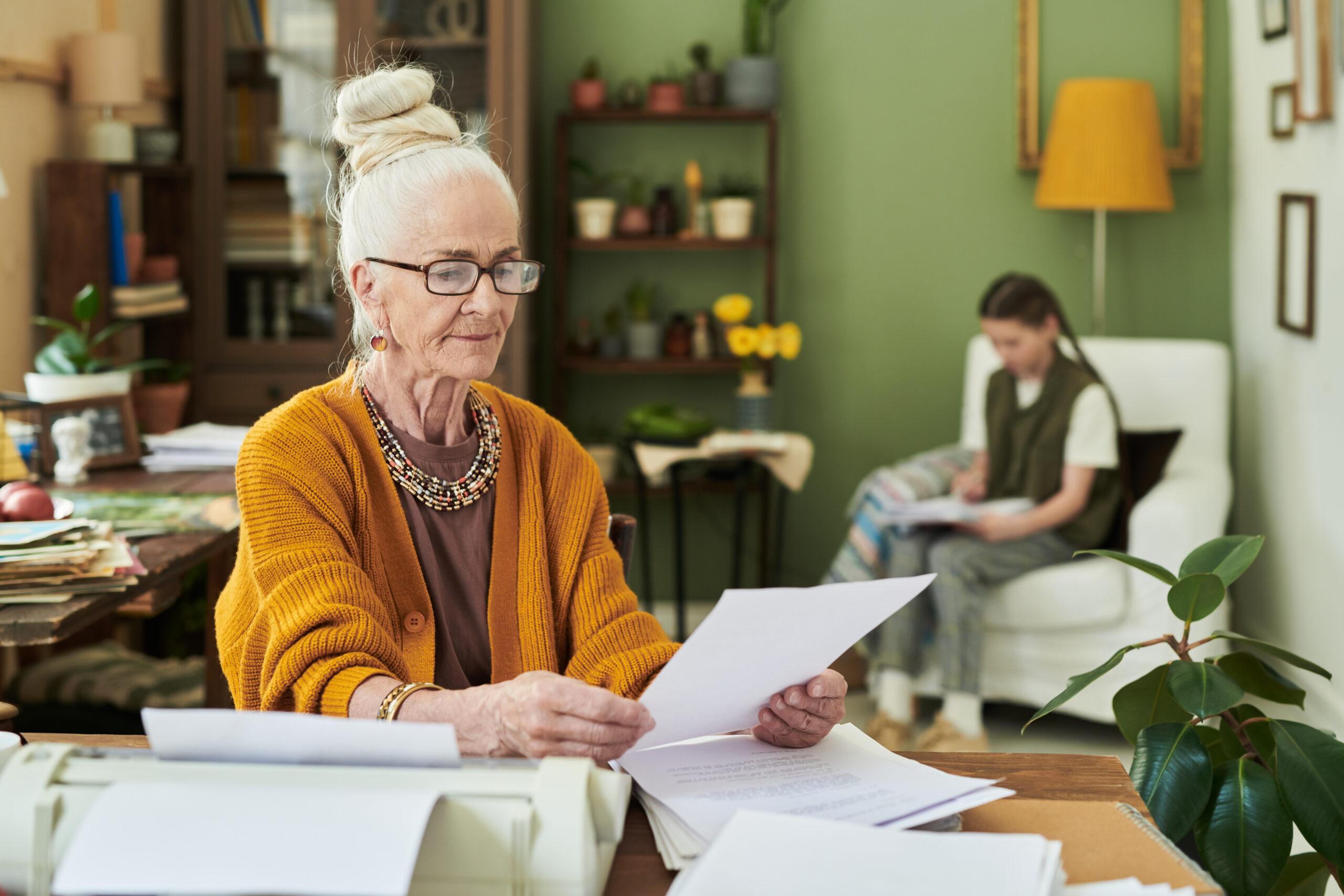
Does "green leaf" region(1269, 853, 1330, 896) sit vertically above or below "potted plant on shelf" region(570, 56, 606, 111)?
below

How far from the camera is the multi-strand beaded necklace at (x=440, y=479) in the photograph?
133 cm

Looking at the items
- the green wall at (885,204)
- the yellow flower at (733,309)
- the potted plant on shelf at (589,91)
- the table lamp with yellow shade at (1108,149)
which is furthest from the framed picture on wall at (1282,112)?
the potted plant on shelf at (589,91)

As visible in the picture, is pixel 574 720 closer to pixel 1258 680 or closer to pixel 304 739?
pixel 304 739

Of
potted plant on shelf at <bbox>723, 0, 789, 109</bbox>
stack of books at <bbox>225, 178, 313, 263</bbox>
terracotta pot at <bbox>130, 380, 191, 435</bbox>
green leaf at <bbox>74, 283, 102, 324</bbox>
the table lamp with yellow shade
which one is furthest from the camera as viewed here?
potted plant on shelf at <bbox>723, 0, 789, 109</bbox>

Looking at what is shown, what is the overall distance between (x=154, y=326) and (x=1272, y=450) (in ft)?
9.99

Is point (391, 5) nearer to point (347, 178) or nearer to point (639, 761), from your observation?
point (347, 178)

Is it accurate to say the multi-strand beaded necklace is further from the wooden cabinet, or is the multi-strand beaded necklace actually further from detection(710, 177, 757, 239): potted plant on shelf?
detection(710, 177, 757, 239): potted plant on shelf

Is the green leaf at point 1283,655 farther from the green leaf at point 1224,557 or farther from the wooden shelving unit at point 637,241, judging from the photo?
the wooden shelving unit at point 637,241

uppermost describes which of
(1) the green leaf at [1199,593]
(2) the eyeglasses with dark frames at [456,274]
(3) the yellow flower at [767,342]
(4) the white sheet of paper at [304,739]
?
(2) the eyeglasses with dark frames at [456,274]

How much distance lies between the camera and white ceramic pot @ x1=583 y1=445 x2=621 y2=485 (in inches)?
153

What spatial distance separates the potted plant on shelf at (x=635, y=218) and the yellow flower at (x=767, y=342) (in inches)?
19.3

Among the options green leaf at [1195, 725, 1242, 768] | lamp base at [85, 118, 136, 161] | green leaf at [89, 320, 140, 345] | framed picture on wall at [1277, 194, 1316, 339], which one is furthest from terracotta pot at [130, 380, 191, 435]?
framed picture on wall at [1277, 194, 1316, 339]

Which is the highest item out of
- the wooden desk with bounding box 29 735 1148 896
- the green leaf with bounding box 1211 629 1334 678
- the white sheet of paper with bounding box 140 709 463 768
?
the white sheet of paper with bounding box 140 709 463 768

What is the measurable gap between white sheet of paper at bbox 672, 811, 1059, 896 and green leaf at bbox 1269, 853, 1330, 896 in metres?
0.68
